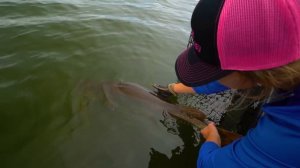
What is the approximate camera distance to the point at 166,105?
305 cm

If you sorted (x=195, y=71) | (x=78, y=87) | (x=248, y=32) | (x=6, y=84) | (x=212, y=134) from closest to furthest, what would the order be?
(x=248, y=32) → (x=195, y=71) → (x=212, y=134) → (x=6, y=84) → (x=78, y=87)

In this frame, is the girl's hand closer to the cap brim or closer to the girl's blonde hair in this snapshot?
the cap brim

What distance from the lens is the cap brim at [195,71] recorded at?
4.83 ft

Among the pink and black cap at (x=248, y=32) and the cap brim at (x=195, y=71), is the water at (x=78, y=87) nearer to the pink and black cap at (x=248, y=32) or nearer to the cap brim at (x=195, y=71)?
the cap brim at (x=195, y=71)

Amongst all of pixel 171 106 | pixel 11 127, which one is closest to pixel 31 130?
pixel 11 127

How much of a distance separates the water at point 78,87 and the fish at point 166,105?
103 millimetres

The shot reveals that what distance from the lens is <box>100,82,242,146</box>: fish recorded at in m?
2.77

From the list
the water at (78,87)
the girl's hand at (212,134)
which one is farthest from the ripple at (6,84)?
the girl's hand at (212,134)

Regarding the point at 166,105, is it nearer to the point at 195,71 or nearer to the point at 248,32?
the point at 195,71

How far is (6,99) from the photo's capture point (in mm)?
3041

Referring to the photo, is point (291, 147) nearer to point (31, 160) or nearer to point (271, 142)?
point (271, 142)

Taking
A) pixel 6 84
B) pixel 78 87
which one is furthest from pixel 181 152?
pixel 6 84

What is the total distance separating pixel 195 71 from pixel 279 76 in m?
0.47

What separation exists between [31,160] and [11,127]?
0.47 metres
